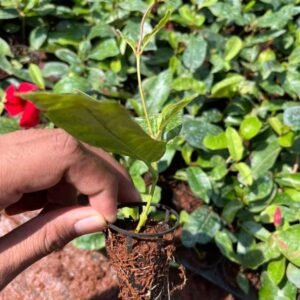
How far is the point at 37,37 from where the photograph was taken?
2.12 meters

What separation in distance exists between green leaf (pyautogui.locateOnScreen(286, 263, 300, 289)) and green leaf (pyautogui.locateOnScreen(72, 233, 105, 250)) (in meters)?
0.49

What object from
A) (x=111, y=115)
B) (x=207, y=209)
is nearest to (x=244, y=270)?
(x=207, y=209)

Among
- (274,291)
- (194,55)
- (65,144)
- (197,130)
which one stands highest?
(65,144)

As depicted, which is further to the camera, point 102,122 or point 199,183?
point 199,183

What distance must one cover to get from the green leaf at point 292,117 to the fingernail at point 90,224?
0.85 m

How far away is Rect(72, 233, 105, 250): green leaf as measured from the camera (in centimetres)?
155

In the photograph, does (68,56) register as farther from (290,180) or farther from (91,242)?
(290,180)

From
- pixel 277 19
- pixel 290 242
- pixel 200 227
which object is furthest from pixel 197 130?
pixel 277 19

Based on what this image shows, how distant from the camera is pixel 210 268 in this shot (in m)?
1.66

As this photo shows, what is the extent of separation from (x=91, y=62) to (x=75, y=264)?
74 cm

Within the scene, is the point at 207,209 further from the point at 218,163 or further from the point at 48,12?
the point at 48,12

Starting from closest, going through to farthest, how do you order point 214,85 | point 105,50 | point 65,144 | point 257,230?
point 65,144 → point 257,230 → point 214,85 → point 105,50

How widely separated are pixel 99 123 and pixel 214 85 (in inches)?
43.9

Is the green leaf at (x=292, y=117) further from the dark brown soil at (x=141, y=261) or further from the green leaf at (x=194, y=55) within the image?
the dark brown soil at (x=141, y=261)
